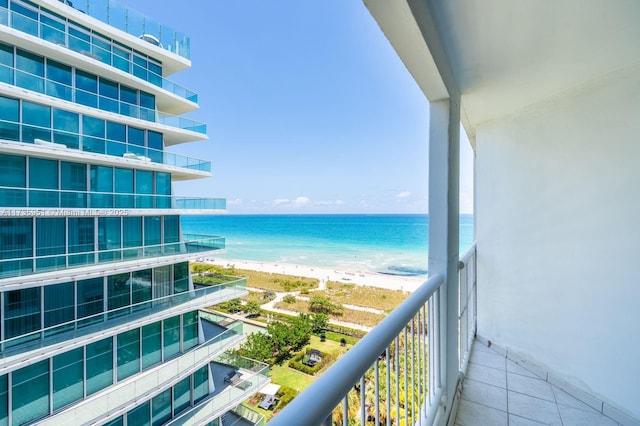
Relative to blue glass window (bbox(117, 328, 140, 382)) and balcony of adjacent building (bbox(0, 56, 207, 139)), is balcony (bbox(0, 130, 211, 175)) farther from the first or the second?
blue glass window (bbox(117, 328, 140, 382))

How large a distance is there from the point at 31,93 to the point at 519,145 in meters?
5.30

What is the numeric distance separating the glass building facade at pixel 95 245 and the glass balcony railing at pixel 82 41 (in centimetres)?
2

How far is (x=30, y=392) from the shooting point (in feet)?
10.2

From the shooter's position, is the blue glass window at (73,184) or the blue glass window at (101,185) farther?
the blue glass window at (101,185)

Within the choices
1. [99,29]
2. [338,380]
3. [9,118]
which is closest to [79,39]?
[99,29]

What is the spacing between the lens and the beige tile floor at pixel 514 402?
4.78 feet

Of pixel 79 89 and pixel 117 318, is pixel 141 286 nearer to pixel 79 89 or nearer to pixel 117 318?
pixel 117 318

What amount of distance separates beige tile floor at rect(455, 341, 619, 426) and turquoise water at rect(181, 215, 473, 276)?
9215 mm

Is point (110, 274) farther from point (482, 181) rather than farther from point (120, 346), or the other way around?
point (482, 181)

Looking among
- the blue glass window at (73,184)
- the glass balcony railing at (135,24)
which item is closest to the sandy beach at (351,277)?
the blue glass window at (73,184)

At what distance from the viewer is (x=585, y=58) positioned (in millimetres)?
1342

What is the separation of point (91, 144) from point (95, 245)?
146 cm

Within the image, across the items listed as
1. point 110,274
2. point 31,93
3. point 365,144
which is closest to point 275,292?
point 110,274

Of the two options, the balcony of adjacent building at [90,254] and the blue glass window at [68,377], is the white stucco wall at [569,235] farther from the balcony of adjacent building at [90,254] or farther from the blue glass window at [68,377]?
the blue glass window at [68,377]
